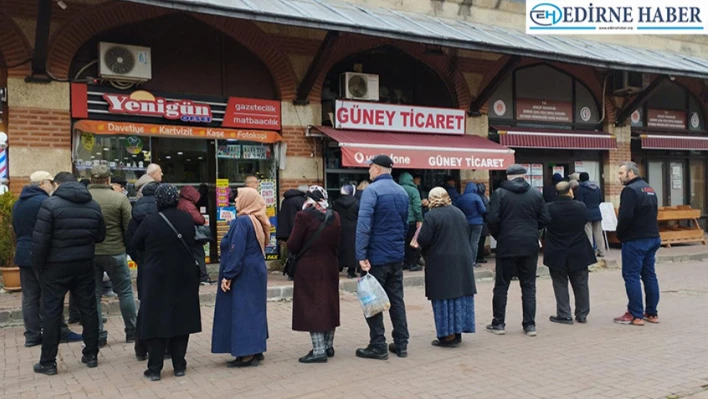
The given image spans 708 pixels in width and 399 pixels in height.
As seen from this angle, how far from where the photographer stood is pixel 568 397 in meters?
4.96

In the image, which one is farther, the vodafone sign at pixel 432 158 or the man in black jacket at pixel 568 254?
the vodafone sign at pixel 432 158

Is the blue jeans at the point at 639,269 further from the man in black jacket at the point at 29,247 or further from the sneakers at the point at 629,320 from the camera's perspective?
the man in black jacket at the point at 29,247

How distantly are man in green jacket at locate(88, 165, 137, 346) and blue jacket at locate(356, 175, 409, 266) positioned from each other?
8.17 feet

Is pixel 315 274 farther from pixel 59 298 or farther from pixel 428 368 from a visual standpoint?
pixel 59 298

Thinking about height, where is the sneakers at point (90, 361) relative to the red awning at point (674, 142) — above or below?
below

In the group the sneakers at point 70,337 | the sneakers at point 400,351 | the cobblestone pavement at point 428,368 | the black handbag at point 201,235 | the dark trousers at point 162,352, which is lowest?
the cobblestone pavement at point 428,368

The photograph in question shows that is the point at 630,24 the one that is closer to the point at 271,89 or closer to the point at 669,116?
the point at 669,116

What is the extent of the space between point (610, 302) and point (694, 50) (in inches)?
486

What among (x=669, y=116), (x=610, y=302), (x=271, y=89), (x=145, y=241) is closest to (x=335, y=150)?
(x=271, y=89)

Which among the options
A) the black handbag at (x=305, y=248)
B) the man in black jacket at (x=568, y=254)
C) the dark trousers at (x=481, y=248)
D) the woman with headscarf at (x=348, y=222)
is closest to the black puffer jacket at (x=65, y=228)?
the black handbag at (x=305, y=248)

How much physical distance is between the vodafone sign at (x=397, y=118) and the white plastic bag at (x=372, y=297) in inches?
248

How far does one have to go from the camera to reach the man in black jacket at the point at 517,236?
275 inches

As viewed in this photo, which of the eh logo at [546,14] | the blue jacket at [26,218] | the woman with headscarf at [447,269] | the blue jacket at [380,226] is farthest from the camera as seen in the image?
the eh logo at [546,14]

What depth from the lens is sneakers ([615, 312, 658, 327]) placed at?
752 cm
